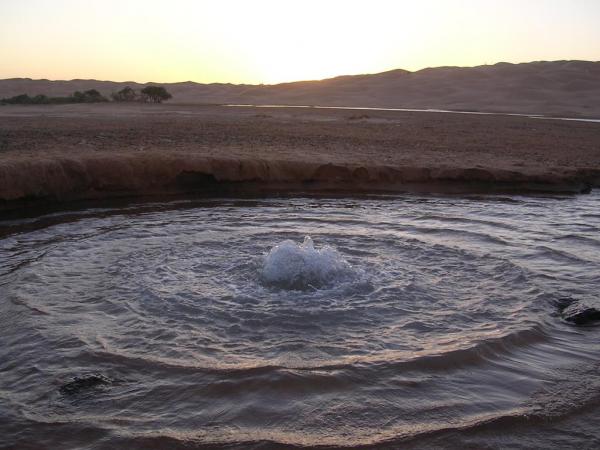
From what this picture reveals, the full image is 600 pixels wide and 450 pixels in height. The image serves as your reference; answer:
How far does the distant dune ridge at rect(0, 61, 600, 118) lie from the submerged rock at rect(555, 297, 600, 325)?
3016 cm

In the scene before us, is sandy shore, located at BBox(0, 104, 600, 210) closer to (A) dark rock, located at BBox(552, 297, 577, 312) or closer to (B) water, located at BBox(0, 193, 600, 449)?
(B) water, located at BBox(0, 193, 600, 449)

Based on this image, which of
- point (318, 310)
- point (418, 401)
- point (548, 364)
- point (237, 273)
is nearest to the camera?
point (418, 401)

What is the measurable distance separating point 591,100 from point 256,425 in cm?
4110

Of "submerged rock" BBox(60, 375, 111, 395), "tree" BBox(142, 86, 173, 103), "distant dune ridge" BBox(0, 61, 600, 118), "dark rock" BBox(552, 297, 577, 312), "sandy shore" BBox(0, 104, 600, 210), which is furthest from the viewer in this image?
"tree" BBox(142, 86, 173, 103)

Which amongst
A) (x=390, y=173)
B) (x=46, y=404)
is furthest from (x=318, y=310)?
(x=390, y=173)

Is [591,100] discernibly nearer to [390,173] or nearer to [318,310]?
[390,173]

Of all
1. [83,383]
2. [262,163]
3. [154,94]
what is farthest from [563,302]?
[154,94]

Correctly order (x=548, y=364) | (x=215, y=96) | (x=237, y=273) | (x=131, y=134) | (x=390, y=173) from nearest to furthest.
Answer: (x=548, y=364)
(x=237, y=273)
(x=390, y=173)
(x=131, y=134)
(x=215, y=96)

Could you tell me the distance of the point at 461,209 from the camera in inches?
412

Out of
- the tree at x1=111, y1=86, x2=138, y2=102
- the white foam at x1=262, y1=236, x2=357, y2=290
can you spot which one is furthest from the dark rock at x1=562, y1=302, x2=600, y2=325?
the tree at x1=111, y1=86, x2=138, y2=102

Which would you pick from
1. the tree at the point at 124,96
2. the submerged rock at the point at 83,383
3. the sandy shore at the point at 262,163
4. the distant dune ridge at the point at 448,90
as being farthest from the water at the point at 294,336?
the tree at the point at 124,96

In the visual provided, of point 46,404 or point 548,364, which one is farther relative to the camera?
point 548,364

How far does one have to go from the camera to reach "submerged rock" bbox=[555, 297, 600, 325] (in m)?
5.79

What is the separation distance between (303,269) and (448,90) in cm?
4447
